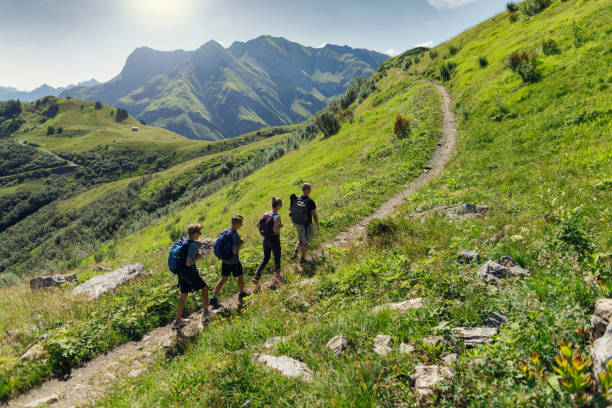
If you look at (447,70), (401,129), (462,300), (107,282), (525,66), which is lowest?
(462,300)

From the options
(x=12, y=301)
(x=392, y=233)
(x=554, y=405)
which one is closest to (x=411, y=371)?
(x=554, y=405)

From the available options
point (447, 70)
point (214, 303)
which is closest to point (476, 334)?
point (214, 303)

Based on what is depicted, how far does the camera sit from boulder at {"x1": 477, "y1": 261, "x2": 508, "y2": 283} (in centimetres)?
534

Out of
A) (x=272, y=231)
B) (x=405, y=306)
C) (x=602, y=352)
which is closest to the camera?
(x=602, y=352)

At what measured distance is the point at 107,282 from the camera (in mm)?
10656

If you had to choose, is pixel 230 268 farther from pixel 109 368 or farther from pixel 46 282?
pixel 46 282

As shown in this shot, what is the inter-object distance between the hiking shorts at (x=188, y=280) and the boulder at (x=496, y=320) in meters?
6.98

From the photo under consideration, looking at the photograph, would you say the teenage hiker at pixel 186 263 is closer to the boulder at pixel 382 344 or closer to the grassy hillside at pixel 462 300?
the grassy hillside at pixel 462 300

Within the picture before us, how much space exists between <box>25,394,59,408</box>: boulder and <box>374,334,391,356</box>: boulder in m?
6.44

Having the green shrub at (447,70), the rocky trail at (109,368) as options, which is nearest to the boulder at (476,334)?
the rocky trail at (109,368)

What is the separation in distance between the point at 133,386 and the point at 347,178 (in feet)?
55.6

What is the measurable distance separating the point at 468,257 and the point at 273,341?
4.81 metres

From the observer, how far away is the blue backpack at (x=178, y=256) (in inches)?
299

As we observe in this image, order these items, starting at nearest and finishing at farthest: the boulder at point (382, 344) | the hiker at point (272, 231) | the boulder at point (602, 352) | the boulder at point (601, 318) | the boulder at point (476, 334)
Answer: the boulder at point (602, 352), the boulder at point (601, 318), the boulder at point (476, 334), the boulder at point (382, 344), the hiker at point (272, 231)
